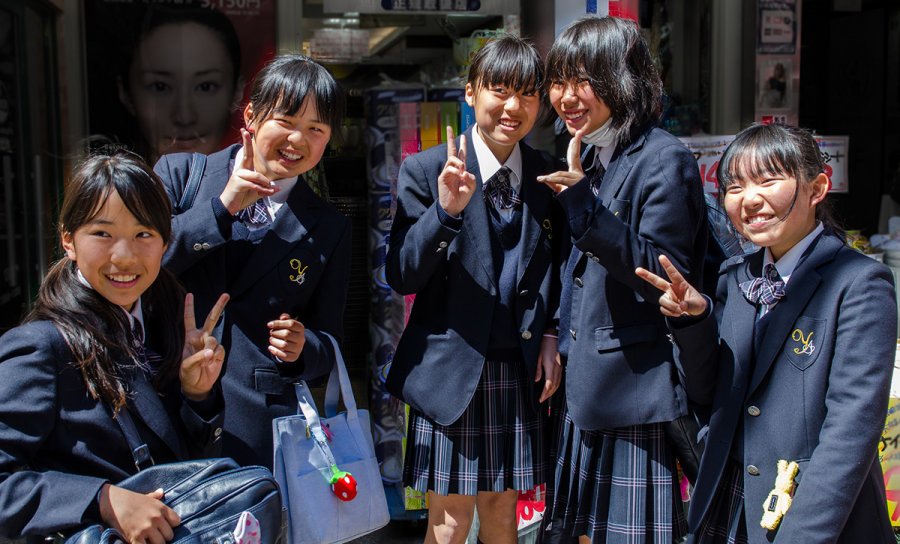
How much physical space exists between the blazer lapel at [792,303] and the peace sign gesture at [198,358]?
1317 mm

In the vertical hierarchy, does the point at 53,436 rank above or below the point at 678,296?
below

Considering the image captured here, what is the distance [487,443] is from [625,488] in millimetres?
443

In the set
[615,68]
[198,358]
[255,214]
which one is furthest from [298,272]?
[615,68]

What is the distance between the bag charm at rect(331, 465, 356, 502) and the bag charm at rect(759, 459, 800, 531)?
103cm

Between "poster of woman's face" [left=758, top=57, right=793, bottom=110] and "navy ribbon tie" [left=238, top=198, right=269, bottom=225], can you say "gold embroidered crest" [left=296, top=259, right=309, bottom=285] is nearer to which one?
"navy ribbon tie" [left=238, top=198, right=269, bottom=225]

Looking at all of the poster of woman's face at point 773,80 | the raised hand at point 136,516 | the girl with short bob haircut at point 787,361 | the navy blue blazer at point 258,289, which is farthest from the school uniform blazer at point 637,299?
the poster of woman's face at point 773,80

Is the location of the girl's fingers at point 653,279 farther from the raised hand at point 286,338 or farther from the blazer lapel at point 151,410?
the blazer lapel at point 151,410

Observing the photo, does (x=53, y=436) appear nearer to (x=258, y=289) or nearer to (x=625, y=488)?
(x=258, y=289)

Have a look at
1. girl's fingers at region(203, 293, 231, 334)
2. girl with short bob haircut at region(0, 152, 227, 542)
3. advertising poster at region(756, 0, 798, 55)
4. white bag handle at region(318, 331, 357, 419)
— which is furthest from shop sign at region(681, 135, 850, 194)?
girl with short bob haircut at region(0, 152, 227, 542)

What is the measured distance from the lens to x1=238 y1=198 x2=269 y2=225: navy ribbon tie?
2477 mm

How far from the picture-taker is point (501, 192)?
277 cm

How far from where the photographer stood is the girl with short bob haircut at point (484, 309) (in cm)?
267

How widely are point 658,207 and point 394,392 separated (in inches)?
39.6

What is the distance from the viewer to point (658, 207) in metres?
2.45
